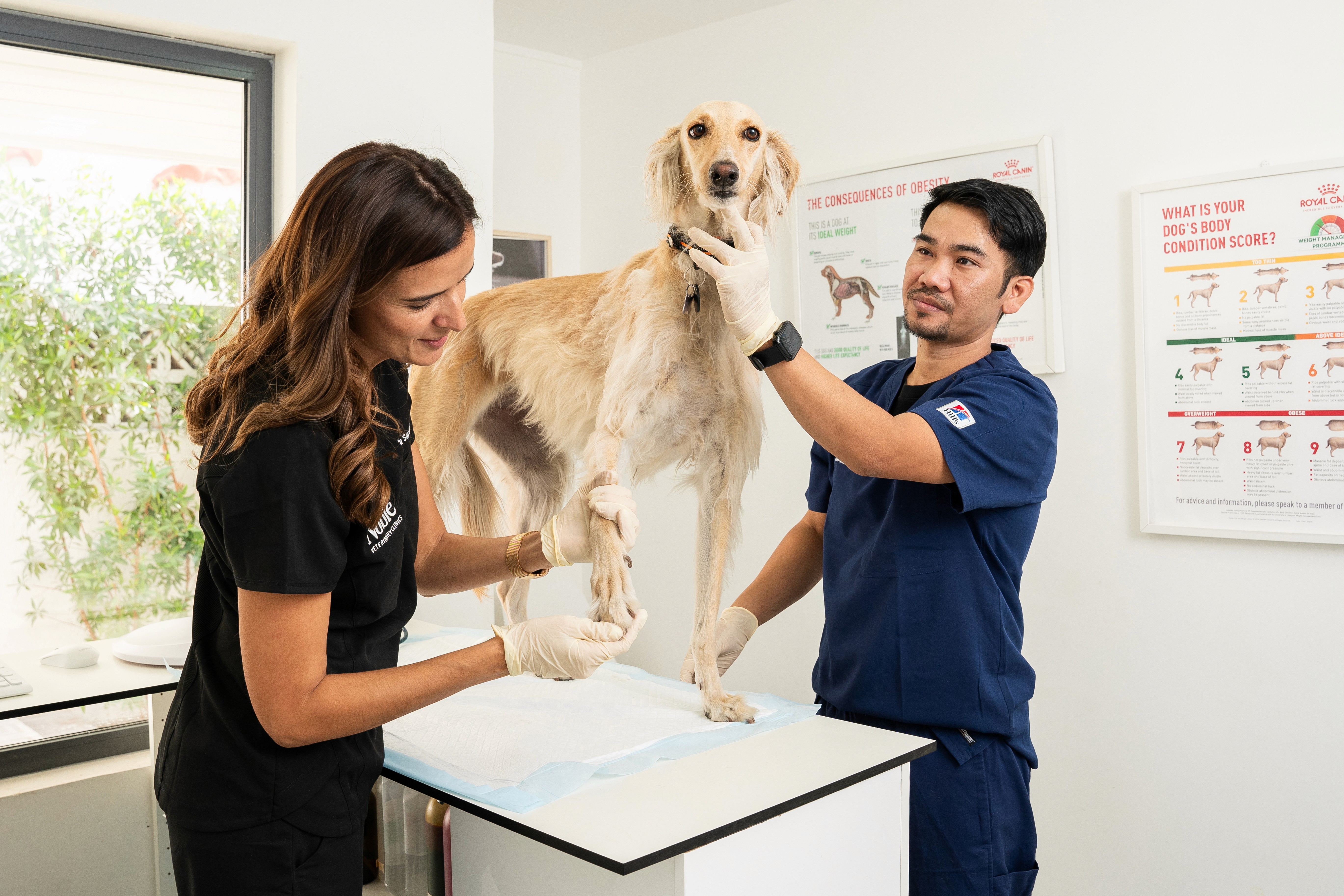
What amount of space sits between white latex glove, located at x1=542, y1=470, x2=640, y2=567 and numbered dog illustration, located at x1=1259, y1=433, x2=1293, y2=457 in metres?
1.94

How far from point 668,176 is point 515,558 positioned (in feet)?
2.36

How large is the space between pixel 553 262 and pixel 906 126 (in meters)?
1.58

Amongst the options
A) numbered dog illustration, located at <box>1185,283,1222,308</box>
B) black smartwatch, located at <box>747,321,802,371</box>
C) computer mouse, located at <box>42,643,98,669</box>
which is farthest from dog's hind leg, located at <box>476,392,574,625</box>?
numbered dog illustration, located at <box>1185,283,1222,308</box>

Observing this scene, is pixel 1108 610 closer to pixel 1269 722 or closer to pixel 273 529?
pixel 1269 722

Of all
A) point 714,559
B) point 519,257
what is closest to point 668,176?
point 714,559

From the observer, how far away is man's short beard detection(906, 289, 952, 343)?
5.87ft

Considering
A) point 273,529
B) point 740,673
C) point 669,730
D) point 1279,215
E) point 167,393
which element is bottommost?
→ point 740,673

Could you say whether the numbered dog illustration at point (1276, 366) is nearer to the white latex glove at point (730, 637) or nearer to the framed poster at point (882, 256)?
the framed poster at point (882, 256)

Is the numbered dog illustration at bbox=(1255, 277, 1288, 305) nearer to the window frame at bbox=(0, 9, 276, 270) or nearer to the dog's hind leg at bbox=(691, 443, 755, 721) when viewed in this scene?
the dog's hind leg at bbox=(691, 443, 755, 721)

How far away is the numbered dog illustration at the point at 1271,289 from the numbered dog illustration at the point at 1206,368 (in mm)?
178

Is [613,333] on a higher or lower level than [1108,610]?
higher

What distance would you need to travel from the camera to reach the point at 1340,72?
92.4 inches

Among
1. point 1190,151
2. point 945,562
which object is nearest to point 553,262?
point 1190,151

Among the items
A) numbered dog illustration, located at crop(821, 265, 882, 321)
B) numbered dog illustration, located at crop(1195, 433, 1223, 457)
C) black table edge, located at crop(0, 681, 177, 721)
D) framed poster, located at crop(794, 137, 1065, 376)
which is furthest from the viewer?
numbered dog illustration, located at crop(821, 265, 882, 321)
